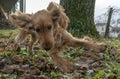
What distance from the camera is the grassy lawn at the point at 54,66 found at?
6047 millimetres

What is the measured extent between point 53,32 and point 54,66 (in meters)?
0.60

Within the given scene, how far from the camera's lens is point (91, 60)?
24.4 ft

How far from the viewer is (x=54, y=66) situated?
6617 millimetres

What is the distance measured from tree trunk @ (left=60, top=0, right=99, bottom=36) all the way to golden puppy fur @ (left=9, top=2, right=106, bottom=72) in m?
3.77

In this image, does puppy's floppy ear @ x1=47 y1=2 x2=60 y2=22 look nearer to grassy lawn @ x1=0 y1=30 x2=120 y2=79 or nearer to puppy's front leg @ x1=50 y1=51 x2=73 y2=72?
puppy's front leg @ x1=50 y1=51 x2=73 y2=72

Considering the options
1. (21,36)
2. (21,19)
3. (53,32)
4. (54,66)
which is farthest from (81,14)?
(54,66)

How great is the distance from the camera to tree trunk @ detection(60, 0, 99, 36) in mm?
11398

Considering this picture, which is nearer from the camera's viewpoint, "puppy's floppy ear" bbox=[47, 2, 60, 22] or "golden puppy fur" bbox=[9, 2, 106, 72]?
"golden puppy fur" bbox=[9, 2, 106, 72]

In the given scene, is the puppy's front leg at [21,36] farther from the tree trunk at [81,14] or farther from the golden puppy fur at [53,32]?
the tree trunk at [81,14]

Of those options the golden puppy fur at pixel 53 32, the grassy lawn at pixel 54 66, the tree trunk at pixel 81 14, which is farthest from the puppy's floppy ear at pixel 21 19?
the tree trunk at pixel 81 14

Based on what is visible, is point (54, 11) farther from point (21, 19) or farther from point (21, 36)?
point (21, 36)

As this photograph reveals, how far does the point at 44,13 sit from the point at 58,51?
0.74 metres

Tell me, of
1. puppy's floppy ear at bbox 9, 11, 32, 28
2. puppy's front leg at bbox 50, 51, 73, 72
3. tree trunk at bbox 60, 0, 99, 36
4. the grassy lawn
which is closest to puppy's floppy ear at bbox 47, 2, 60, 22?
puppy's floppy ear at bbox 9, 11, 32, 28

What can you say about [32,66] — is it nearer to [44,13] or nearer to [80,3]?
[44,13]
